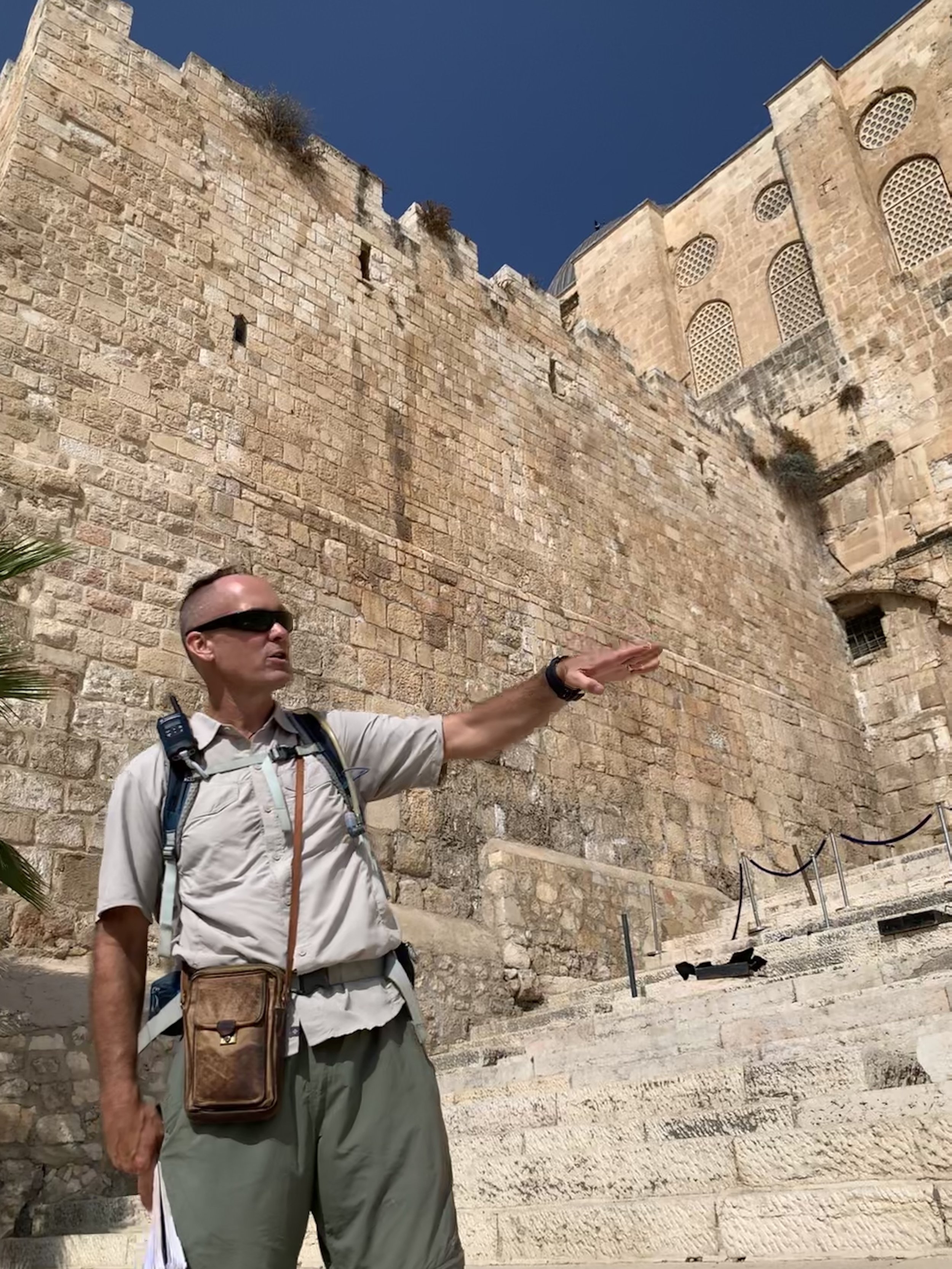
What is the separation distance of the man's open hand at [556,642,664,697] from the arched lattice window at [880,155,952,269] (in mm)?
14624

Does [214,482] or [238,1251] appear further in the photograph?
[214,482]

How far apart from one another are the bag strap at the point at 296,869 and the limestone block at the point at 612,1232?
4.79 ft

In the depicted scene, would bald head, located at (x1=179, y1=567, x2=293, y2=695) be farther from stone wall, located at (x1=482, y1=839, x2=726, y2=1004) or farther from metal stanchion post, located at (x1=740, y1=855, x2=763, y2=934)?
metal stanchion post, located at (x1=740, y1=855, x2=763, y2=934)

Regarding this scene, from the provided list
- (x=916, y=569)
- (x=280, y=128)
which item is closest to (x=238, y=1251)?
(x=280, y=128)

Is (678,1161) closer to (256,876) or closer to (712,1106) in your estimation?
(712,1106)

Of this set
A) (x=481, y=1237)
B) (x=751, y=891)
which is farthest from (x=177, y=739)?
(x=751, y=891)

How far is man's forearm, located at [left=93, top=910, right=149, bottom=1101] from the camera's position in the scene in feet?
5.16

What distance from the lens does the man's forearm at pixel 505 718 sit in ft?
6.38

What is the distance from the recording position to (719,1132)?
2854mm

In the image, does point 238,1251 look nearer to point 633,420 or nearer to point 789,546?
point 633,420

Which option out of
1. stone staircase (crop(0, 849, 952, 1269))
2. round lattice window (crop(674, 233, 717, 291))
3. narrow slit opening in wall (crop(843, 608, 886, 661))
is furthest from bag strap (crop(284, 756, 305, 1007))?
round lattice window (crop(674, 233, 717, 291))

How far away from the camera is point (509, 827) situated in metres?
7.81

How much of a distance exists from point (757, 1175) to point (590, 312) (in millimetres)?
18519

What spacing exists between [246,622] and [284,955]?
Answer: 632mm
